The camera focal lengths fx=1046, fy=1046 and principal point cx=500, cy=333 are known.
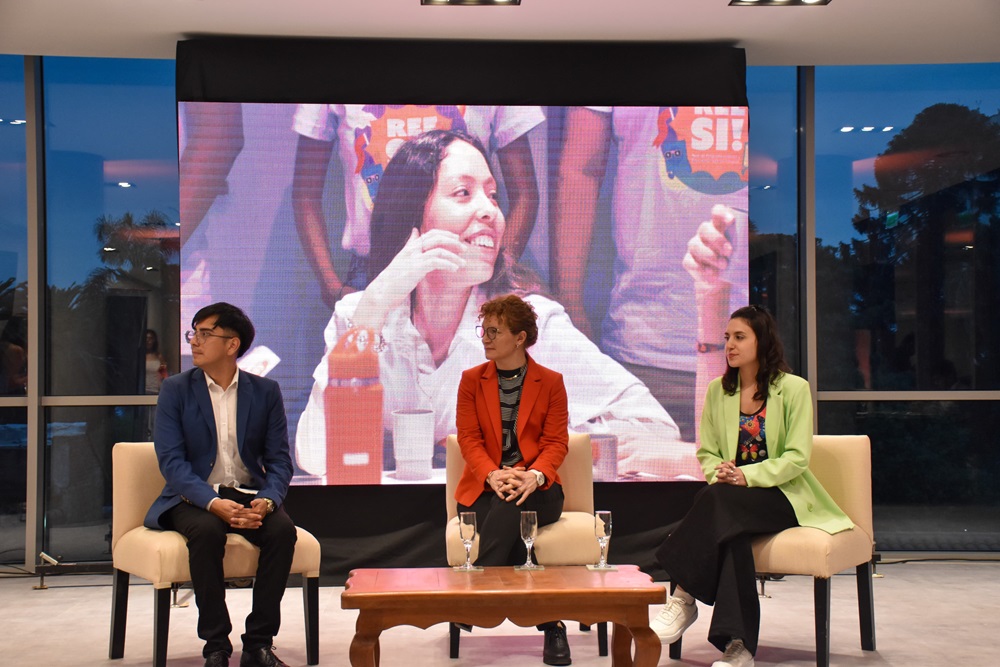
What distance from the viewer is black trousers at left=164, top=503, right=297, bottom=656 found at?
3.40 meters

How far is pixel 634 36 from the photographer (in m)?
5.37

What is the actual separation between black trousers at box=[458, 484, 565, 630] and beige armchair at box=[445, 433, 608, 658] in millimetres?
72

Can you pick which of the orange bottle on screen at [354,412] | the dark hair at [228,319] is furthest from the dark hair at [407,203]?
the dark hair at [228,319]

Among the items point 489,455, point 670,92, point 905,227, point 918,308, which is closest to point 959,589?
point 918,308

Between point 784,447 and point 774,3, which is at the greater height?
point 774,3

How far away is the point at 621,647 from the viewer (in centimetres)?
328

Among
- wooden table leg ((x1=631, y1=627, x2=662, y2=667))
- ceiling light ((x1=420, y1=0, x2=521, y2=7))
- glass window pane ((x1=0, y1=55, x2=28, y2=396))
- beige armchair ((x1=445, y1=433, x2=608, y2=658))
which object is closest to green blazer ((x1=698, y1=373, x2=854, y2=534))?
beige armchair ((x1=445, y1=433, x2=608, y2=658))

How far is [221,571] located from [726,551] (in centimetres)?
169

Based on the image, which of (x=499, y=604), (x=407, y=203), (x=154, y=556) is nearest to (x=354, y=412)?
(x=407, y=203)

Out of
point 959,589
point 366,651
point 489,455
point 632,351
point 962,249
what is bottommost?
point 959,589

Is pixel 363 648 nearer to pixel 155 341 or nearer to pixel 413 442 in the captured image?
pixel 413 442

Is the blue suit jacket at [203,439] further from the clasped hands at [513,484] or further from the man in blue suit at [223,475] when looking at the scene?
the clasped hands at [513,484]

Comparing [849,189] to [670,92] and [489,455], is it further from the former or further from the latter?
[489,455]

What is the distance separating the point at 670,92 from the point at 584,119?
0.49m
